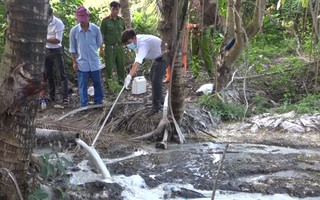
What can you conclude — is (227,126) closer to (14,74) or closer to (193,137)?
(193,137)

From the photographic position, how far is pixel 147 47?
20.4 ft

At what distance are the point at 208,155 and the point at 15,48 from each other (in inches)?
127

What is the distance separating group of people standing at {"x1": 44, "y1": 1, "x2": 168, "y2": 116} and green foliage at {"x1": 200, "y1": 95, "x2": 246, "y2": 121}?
104cm

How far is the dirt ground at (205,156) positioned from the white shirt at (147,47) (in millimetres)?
844

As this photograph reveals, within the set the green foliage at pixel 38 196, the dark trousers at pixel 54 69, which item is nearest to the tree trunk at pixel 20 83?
the green foliage at pixel 38 196

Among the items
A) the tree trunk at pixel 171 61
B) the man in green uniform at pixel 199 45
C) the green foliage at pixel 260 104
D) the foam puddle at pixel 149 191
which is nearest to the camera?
the foam puddle at pixel 149 191

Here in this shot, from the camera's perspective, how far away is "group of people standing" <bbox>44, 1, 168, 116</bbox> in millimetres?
6195

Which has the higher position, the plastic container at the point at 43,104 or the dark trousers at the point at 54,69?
the dark trousers at the point at 54,69

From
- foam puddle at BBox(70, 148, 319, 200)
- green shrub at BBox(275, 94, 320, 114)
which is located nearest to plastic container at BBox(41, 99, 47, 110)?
foam puddle at BBox(70, 148, 319, 200)

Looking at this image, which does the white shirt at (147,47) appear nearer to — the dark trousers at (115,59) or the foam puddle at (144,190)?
the foam puddle at (144,190)

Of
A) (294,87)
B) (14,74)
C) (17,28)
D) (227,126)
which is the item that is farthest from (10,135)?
(294,87)

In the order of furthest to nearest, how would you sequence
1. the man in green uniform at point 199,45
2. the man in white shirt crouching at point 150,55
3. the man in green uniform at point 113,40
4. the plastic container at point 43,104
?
the man in green uniform at point 199,45 < the man in green uniform at point 113,40 < the plastic container at point 43,104 < the man in white shirt crouching at point 150,55

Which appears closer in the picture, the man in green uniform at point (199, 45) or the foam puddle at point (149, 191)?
the foam puddle at point (149, 191)

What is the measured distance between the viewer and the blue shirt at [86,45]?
23.4ft
